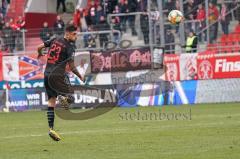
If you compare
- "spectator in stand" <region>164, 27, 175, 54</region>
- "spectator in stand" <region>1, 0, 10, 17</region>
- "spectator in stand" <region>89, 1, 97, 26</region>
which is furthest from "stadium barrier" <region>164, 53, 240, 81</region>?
"spectator in stand" <region>1, 0, 10, 17</region>

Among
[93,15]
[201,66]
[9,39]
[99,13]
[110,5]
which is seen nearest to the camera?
[201,66]

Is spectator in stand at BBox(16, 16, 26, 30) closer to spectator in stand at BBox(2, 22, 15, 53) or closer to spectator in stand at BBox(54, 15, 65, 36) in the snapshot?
spectator in stand at BBox(2, 22, 15, 53)

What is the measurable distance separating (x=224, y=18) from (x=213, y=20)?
0.45 metres

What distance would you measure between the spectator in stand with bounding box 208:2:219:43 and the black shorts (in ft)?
48.2

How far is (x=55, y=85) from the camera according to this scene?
1606 centimetres

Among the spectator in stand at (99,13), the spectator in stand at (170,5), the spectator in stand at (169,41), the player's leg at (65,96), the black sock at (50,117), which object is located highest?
the spectator in stand at (170,5)

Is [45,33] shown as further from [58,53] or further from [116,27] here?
[58,53]

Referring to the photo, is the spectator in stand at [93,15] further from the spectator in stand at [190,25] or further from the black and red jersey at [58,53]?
the black and red jersey at [58,53]

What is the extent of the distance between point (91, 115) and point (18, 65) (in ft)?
25.2

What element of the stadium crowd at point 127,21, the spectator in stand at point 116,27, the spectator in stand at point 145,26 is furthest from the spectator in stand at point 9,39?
the spectator in stand at point 145,26

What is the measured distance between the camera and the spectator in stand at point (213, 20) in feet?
99.5

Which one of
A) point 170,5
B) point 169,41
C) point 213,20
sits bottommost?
point 169,41

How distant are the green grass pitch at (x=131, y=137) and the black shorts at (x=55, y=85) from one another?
3.12 feet

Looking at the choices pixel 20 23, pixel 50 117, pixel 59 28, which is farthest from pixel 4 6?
pixel 50 117
